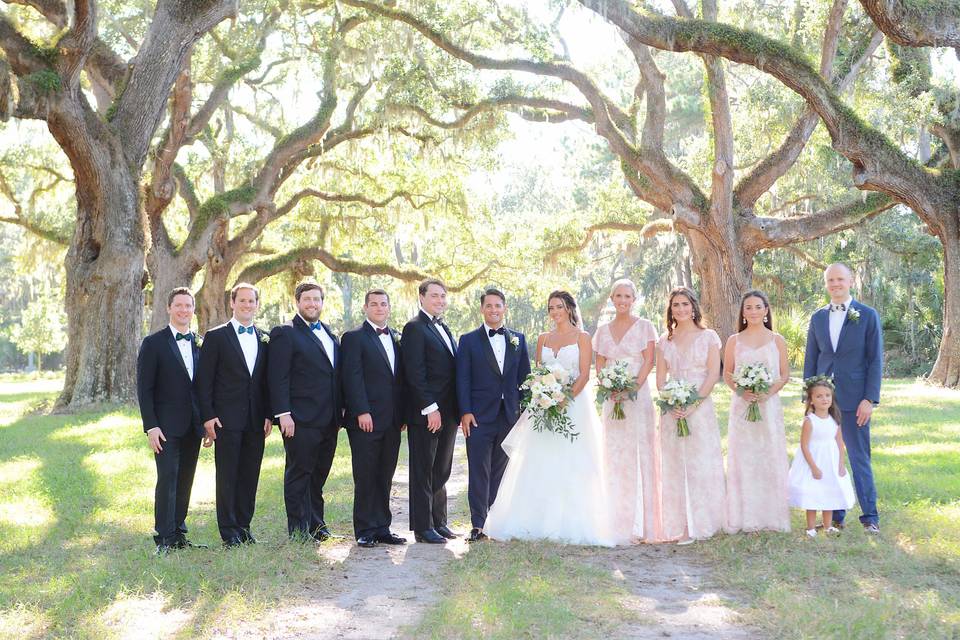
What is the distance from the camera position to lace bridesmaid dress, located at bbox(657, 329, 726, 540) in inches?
258

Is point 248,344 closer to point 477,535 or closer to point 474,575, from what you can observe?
point 477,535

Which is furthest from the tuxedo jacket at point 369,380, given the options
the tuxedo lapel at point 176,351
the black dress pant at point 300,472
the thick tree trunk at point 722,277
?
the thick tree trunk at point 722,277

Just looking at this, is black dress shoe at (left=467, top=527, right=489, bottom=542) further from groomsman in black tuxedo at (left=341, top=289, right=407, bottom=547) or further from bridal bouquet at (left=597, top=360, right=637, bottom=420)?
bridal bouquet at (left=597, top=360, right=637, bottom=420)

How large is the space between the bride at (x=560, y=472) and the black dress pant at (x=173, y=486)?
2.15 m

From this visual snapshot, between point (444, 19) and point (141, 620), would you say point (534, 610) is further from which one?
point (444, 19)

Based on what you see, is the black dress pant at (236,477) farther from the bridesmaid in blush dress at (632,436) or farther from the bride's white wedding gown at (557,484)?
the bridesmaid in blush dress at (632,436)

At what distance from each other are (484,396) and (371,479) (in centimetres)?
102

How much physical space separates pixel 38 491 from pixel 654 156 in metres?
12.9

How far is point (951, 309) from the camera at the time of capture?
53.6 feet

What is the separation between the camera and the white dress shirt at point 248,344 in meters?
6.18

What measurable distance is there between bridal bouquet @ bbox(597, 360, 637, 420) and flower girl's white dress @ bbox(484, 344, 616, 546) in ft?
0.71

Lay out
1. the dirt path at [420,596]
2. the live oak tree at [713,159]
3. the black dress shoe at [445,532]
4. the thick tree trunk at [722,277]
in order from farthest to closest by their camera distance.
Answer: the thick tree trunk at [722,277] < the live oak tree at [713,159] < the black dress shoe at [445,532] < the dirt path at [420,596]

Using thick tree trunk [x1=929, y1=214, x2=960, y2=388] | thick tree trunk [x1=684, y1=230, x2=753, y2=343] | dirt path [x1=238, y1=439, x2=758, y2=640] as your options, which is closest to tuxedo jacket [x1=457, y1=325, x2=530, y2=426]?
dirt path [x1=238, y1=439, x2=758, y2=640]

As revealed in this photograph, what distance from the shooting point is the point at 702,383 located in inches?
263
